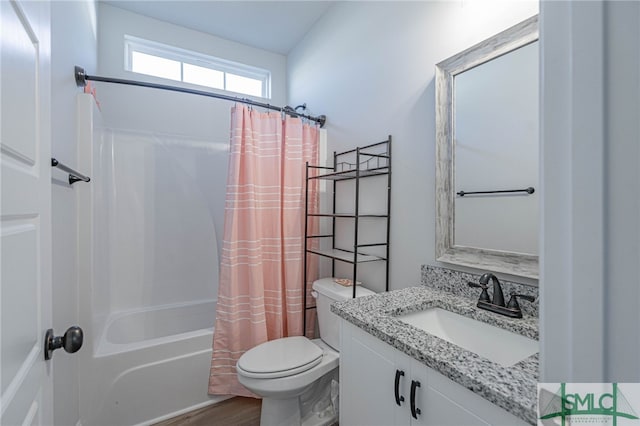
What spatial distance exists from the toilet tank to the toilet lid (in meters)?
0.11

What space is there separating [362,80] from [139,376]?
2259 mm

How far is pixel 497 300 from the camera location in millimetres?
1054

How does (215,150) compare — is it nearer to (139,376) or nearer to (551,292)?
(139,376)

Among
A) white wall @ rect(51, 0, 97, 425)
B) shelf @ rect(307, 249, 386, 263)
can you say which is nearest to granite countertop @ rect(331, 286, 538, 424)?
shelf @ rect(307, 249, 386, 263)

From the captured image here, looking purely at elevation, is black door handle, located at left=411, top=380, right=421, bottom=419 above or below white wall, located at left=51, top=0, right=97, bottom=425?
below

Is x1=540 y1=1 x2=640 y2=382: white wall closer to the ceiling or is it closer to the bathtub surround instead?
the bathtub surround

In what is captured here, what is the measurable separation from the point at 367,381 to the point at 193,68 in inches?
111

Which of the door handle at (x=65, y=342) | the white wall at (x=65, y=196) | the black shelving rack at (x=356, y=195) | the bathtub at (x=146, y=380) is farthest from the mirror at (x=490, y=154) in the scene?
the white wall at (x=65, y=196)

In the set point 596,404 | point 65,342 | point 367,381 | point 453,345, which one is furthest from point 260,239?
point 596,404

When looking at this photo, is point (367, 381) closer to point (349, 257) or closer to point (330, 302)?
point (330, 302)

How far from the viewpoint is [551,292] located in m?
0.35

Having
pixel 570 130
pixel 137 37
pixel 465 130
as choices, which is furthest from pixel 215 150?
pixel 570 130

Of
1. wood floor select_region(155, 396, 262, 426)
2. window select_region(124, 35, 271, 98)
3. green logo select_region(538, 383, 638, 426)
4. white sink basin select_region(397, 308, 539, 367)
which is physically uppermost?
window select_region(124, 35, 271, 98)

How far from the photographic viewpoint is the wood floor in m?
1.64
